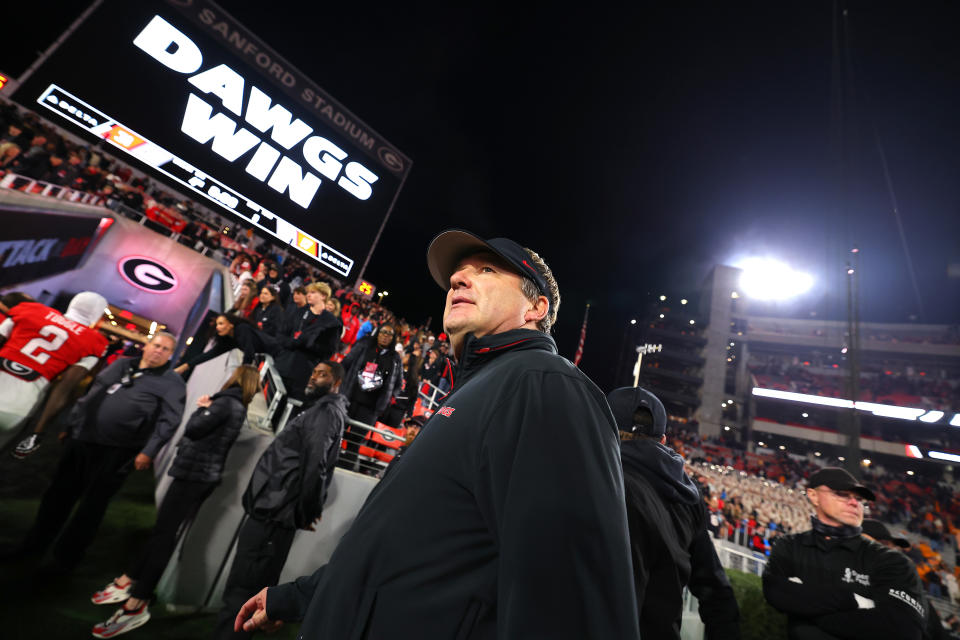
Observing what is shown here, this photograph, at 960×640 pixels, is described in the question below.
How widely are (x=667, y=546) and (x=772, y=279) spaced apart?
5219 centimetres

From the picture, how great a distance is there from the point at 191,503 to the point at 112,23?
642 centimetres

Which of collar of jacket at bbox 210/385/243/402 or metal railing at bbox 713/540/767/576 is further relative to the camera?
metal railing at bbox 713/540/767/576

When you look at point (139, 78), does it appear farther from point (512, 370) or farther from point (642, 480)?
point (642, 480)

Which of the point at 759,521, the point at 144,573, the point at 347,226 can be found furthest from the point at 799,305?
the point at 144,573

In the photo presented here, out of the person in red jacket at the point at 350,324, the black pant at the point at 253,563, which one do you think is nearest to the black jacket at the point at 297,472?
the black pant at the point at 253,563

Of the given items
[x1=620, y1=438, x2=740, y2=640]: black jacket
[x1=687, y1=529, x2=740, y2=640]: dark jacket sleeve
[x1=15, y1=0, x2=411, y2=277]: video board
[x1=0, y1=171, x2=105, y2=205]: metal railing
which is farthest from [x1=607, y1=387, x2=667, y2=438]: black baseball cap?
[x1=0, y1=171, x2=105, y2=205]: metal railing

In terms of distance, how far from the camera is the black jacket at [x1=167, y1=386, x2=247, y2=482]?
11.7ft

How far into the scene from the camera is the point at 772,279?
42969 mm

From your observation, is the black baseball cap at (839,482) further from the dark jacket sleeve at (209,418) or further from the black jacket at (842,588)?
the dark jacket sleeve at (209,418)

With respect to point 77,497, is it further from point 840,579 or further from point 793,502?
point 793,502

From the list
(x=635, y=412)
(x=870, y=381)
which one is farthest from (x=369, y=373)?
(x=870, y=381)

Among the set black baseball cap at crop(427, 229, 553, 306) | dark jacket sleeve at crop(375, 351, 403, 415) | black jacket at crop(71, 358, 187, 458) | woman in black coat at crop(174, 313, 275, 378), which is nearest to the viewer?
black baseball cap at crop(427, 229, 553, 306)

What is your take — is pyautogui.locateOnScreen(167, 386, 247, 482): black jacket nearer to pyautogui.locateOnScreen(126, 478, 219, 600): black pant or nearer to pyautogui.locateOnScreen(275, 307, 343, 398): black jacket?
pyautogui.locateOnScreen(126, 478, 219, 600): black pant

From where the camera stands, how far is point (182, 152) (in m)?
5.51
